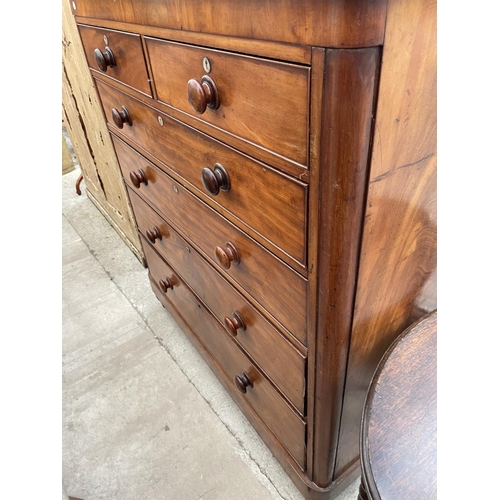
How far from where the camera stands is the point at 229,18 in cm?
53

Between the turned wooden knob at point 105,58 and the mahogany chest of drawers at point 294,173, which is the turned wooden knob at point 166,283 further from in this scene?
the turned wooden knob at point 105,58

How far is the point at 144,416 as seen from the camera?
1.38m

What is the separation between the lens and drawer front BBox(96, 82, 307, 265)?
1.98 ft

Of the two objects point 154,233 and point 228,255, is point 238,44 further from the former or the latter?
point 154,233

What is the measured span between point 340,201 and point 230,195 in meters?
0.28

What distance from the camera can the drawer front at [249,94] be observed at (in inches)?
19.5

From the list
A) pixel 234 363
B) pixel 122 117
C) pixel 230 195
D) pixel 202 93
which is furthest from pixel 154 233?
pixel 202 93

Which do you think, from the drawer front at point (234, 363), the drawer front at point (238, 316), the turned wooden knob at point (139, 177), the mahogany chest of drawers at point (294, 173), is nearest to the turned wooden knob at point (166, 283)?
the drawer front at point (234, 363)

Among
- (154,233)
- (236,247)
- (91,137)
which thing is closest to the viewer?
(236,247)

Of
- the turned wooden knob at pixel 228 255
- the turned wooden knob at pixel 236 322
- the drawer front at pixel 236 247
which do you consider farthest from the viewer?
the turned wooden knob at pixel 236 322

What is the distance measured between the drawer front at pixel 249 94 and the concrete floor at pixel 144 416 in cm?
103
